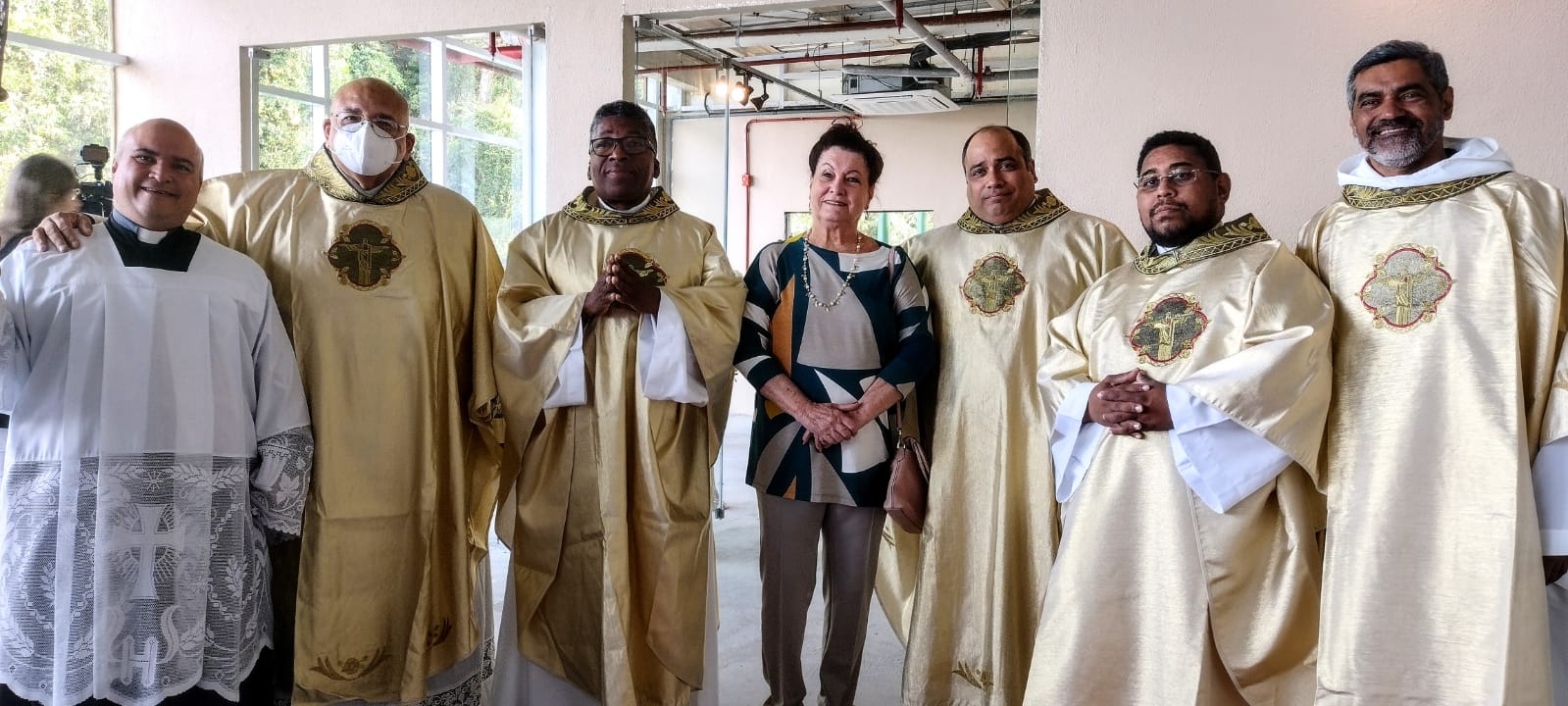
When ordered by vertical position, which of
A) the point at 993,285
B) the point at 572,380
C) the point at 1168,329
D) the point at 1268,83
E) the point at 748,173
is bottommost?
the point at 572,380

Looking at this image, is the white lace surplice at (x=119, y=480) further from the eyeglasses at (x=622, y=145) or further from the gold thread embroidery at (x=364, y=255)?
the eyeglasses at (x=622, y=145)

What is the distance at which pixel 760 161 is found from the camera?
11656 millimetres

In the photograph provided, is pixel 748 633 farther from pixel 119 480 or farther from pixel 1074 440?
pixel 119 480

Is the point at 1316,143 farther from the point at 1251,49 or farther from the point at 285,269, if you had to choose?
the point at 285,269

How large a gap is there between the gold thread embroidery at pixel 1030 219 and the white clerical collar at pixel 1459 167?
2.68 ft

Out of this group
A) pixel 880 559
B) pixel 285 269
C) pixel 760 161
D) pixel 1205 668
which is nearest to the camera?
pixel 1205 668

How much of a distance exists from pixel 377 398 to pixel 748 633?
1.98 meters

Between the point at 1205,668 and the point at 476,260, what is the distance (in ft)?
7.43

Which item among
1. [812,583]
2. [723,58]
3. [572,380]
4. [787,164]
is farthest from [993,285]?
[787,164]

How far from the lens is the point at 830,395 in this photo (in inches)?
116

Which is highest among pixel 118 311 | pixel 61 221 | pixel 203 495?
pixel 61 221

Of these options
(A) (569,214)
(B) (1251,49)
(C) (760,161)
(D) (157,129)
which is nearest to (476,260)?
(A) (569,214)

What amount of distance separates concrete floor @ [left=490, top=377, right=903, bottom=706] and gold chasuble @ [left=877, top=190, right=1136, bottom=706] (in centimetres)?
64

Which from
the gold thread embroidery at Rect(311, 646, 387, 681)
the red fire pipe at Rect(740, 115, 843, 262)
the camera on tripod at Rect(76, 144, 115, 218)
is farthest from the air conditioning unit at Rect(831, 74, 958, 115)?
the gold thread embroidery at Rect(311, 646, 387, 681)
